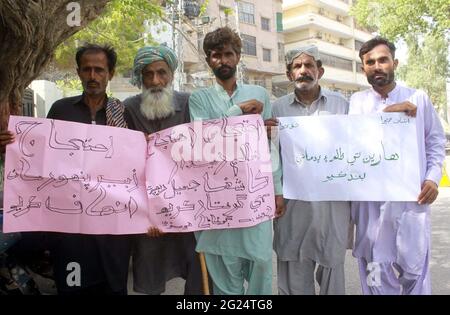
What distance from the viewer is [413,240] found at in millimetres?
2543

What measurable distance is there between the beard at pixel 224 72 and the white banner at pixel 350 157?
47 centimetres

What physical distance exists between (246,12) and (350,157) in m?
28.7

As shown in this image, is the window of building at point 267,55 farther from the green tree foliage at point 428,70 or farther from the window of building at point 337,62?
the green tree foliage at point 428,70

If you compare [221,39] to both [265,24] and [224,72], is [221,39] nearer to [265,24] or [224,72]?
[224,72]

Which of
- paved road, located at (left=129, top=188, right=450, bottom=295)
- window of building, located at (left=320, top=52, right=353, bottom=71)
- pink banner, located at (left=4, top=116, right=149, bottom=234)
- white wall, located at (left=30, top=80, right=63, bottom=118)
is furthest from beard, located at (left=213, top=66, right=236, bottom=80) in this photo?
window of building, located at (left=320, top=52, right=353, bottom=71)

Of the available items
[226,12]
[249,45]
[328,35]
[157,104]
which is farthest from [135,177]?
[328,35]

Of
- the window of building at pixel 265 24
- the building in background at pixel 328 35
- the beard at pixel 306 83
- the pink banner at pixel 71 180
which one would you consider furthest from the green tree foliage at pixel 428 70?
the pink banner at pixel 71 180

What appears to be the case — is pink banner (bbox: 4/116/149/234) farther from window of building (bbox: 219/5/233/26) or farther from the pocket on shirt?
window of building (bbox: 219/5/233/26)

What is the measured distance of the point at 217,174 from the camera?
248 centimetres

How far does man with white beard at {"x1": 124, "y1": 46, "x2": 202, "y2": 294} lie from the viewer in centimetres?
265

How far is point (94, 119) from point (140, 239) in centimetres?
87

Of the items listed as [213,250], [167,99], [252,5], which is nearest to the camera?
[213,250]
